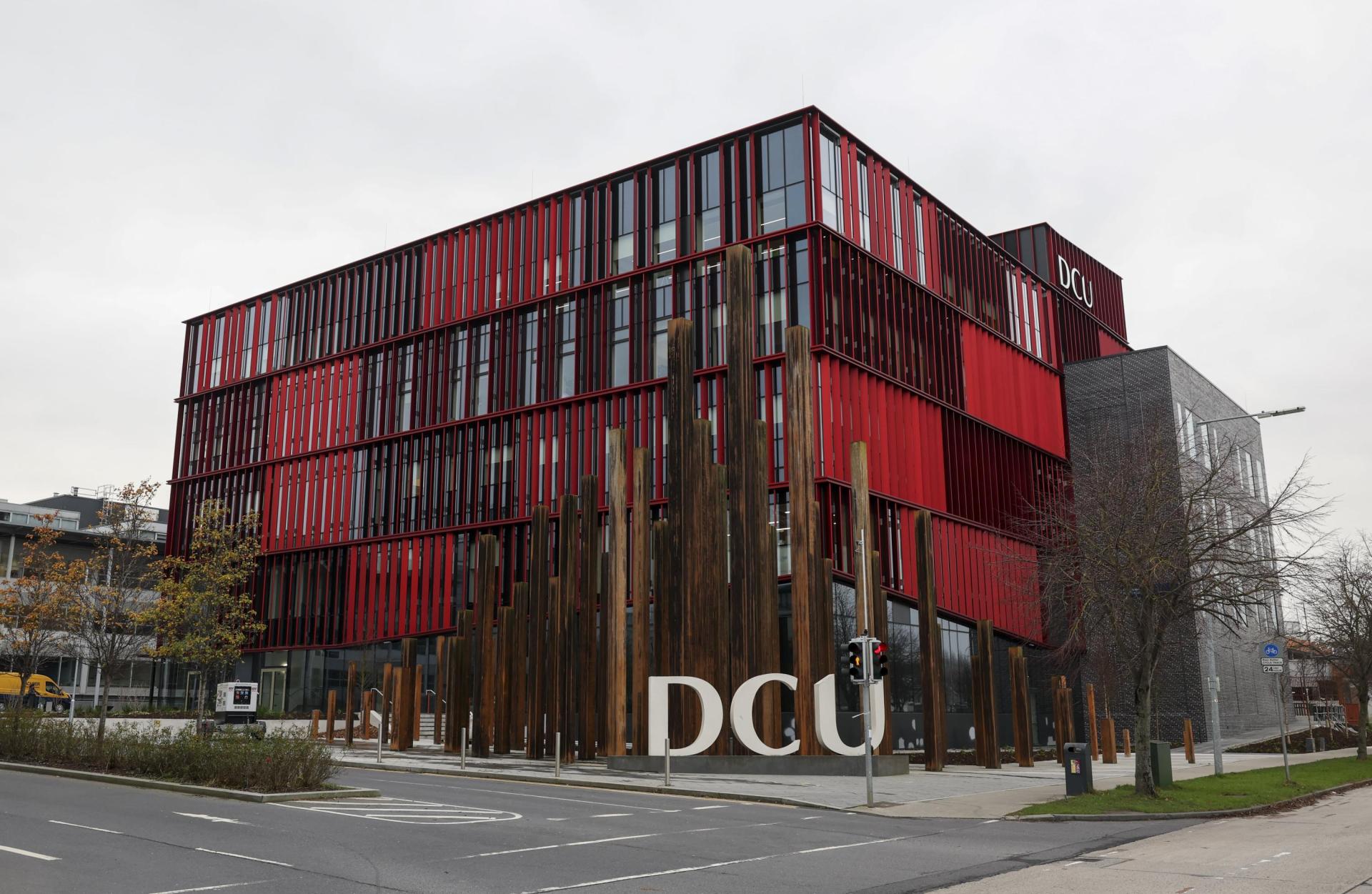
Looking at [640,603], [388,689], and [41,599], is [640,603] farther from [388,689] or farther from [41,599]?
[41,599]

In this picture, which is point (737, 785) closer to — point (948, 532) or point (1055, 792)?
point (1055, 792)

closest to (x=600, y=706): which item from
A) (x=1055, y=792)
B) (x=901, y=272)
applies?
(x=1055, y=792)

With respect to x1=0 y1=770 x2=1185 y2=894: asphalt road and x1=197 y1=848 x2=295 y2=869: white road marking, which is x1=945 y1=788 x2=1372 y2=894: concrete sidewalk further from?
x1=197 y1=848 x2=295 y2=869: white road marking

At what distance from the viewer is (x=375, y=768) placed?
28594 mm

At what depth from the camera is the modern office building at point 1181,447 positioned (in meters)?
50.3

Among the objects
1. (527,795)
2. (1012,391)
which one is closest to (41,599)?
(527,795)

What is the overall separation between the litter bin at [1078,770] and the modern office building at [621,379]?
20080mm

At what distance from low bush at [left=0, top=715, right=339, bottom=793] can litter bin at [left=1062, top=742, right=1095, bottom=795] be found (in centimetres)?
1385

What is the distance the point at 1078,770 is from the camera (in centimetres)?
2141

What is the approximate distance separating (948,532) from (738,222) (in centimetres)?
1602

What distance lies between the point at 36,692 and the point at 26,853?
5346cm

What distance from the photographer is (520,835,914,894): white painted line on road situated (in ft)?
36.8

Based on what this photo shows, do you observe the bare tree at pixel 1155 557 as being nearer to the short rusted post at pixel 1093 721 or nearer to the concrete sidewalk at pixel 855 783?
the concrete sidewalk at pixel 855 783

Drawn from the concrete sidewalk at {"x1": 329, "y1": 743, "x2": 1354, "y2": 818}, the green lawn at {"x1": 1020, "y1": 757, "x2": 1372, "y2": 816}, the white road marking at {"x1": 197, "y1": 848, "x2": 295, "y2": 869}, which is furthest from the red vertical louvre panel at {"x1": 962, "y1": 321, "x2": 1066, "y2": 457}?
the white road marking at {"x1": 197, "y1": 848, "x2": 295, "y2": 869}
